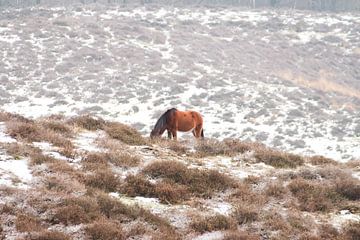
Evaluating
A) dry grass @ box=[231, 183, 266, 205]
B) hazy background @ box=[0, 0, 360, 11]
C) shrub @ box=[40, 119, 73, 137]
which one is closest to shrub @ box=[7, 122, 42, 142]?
shrub @ box=[40, 119, 73, 137]

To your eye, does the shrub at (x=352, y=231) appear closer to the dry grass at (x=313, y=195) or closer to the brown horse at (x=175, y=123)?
the dry grass at (x=313, y=195)

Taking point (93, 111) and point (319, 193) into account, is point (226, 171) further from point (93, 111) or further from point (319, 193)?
point (93, 111)

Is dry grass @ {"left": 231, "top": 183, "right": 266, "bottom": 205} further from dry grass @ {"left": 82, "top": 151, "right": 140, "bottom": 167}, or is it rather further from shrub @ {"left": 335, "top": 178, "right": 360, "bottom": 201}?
dry grass @ {"left": 82, "top": 151, "right": 140, "bottom": 167}

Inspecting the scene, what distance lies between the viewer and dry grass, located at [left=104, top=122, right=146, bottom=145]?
12.0 metres

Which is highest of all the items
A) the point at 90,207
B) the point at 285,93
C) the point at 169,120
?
the point at 90,207

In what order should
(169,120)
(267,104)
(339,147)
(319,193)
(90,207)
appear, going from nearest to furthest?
(90,207)
(319,193)
(169,120)
(339,147)
(267,104)

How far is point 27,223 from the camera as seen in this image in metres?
6.55

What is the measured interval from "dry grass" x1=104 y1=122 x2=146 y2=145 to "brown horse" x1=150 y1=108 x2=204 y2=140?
0.65 m

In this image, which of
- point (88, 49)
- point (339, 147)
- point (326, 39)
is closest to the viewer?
point (339, 147)

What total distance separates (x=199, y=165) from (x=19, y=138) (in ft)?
13.0

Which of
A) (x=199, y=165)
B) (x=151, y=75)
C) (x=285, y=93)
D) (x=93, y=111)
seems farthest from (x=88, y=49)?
(x=199, y=165)

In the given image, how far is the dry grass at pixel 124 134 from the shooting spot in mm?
11977

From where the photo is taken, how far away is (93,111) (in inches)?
1252

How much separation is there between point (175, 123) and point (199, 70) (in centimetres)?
3070
